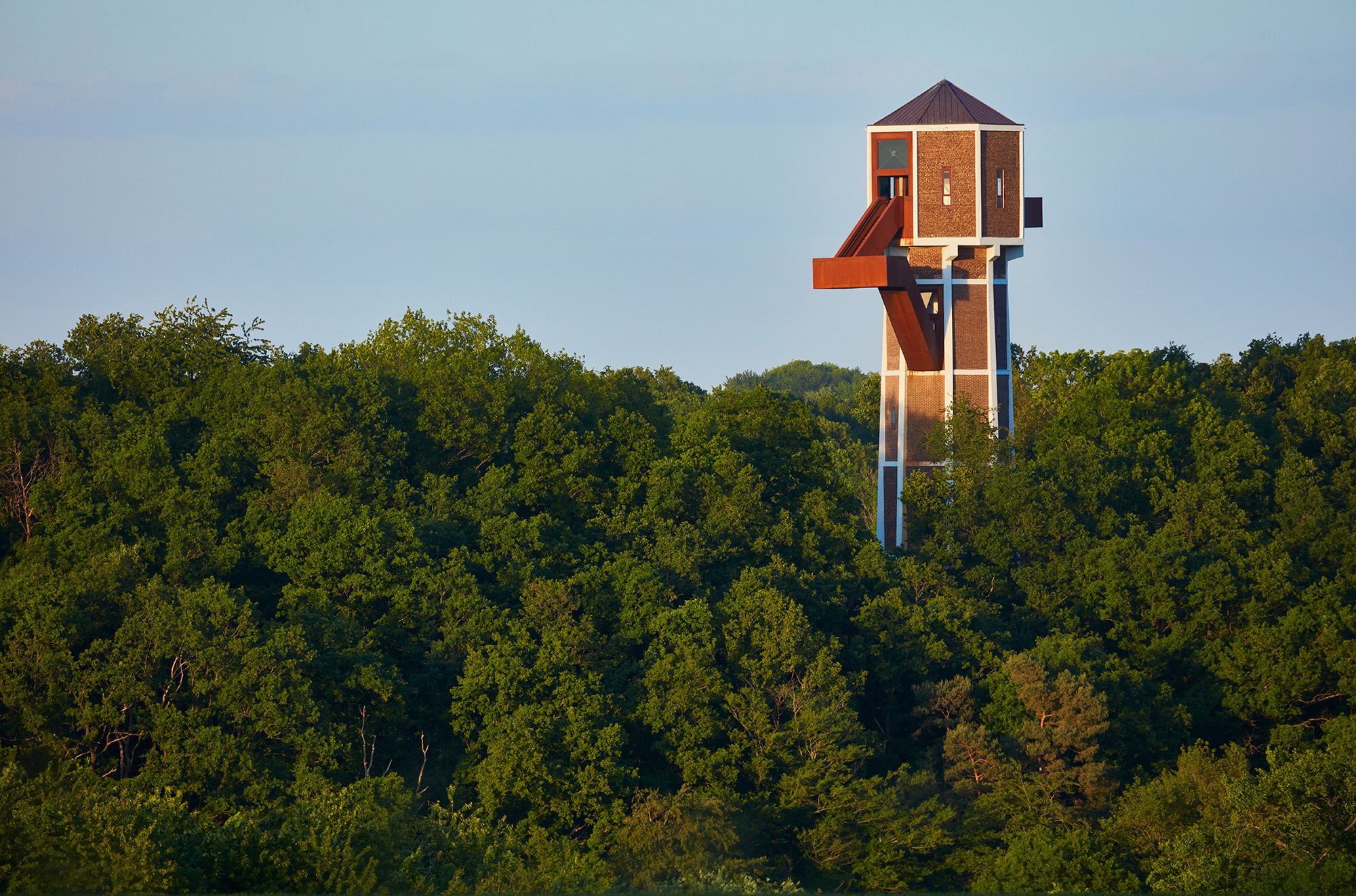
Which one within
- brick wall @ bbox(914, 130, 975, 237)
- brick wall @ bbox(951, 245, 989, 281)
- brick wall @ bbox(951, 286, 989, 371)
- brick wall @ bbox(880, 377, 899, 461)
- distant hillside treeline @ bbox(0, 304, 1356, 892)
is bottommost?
distant hillside treeline @ bbox(0, 304, 1356, 892)

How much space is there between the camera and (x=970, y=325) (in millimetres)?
39656

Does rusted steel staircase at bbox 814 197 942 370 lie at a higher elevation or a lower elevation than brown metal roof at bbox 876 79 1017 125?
lower

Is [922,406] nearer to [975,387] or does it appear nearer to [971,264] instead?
[975,387]

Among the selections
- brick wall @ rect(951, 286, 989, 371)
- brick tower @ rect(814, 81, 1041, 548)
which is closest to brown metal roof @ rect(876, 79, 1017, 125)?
brick tower @ rect(814, 81, 1041, 548)

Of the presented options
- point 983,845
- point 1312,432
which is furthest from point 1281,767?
point 1312,432

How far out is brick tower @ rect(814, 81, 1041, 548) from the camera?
3928cm

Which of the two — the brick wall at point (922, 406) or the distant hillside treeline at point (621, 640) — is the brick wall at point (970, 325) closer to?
the brick wall at point (922, 406)

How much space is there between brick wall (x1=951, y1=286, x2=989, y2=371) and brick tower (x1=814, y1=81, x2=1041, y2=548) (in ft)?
0.08

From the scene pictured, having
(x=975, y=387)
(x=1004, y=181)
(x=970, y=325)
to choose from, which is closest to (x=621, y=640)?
(x=975, y=387)

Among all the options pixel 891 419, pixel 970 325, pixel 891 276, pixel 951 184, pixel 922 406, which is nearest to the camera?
pixel 891 276

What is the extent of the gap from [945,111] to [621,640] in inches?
650

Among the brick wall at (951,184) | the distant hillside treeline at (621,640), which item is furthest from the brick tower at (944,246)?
the distant hillside treeline at (621,640)

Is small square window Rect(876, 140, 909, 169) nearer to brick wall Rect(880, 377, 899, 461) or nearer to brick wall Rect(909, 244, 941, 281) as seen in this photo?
brick wall Rect(909, 244, 941, 281)

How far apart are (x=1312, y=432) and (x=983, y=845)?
23.3 metres
